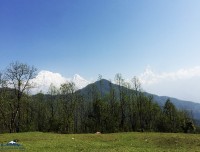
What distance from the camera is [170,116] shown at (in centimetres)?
12412

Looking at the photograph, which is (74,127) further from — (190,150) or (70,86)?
(190,150)

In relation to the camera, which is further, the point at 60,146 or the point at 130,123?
the point at 130,123

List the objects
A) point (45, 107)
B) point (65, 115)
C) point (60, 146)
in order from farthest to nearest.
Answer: point (45, 107)
point (65, 115)
point (60, 146)

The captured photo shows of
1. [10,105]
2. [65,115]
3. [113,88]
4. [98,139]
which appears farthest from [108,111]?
[98,139]

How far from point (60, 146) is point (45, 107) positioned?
283ft

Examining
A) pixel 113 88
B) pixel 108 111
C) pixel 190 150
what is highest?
pixel 113 88

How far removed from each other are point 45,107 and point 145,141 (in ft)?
276

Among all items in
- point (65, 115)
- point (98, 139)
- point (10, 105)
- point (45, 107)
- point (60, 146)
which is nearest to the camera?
point (60, 146)

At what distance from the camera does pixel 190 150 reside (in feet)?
116

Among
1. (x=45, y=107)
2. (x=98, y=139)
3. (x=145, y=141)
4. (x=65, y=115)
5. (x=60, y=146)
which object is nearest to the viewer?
(x=60, y=146)

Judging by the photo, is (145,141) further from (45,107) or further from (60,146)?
(45,107)

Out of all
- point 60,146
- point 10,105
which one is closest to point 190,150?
point 60,146

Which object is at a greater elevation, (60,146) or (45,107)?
(45,107)

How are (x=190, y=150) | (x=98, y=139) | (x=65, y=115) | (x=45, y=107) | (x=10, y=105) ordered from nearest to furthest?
(x=190, y=150) < (x=98, y=139) < (x=10, y=105) < (x=65, y=115) < (x=45, y=107)
